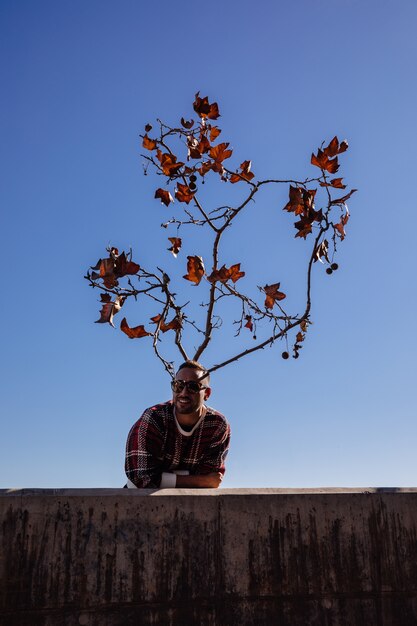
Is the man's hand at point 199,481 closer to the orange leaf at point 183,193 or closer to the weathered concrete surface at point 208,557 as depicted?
the weathered concrete surface at point 208,557

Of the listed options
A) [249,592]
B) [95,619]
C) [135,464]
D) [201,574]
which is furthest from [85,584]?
[135,464]

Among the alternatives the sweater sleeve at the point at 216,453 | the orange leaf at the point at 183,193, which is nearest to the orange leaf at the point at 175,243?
the orange leaf at the point at 183,193

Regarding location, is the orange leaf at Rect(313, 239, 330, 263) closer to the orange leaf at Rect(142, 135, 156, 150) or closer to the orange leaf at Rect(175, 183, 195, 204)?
the orange leaf at Rect(175, 183, 195, 204)

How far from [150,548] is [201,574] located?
27 cm

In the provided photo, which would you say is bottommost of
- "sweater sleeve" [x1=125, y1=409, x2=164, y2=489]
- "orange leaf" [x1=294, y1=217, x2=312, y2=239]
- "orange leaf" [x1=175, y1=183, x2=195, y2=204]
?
"sweater sleeve" [x1=125, y1=409, x2=164, y2=489]

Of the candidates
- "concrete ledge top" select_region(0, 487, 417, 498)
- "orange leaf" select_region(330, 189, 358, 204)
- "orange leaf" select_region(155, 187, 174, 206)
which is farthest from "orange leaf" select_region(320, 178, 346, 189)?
"concrete ledge top" select_region(0, 487, 417, 498)

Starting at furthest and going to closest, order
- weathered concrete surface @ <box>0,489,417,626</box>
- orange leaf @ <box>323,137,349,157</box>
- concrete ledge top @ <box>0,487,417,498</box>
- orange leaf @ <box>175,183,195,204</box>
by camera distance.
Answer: orange leaf @ <box>175,183,195,204</box>
orange leaf @ <box>323,137,349,157</box>
concrete ledge top @ <box>0,487,417,498</box>
weathered concrete surface @ <box>0,489,417,626</box>

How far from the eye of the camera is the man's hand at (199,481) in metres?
3.40

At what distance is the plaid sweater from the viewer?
11.7 ft

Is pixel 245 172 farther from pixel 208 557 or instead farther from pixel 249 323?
pixel 208 557

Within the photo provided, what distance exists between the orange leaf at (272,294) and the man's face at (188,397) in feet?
2.17

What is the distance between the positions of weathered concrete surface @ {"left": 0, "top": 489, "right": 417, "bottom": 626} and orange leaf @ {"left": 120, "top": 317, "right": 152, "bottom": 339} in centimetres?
104

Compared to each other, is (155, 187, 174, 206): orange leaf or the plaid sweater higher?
(155, 187, 174, 206): orange leaf

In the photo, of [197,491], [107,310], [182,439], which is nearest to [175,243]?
[107,310]
